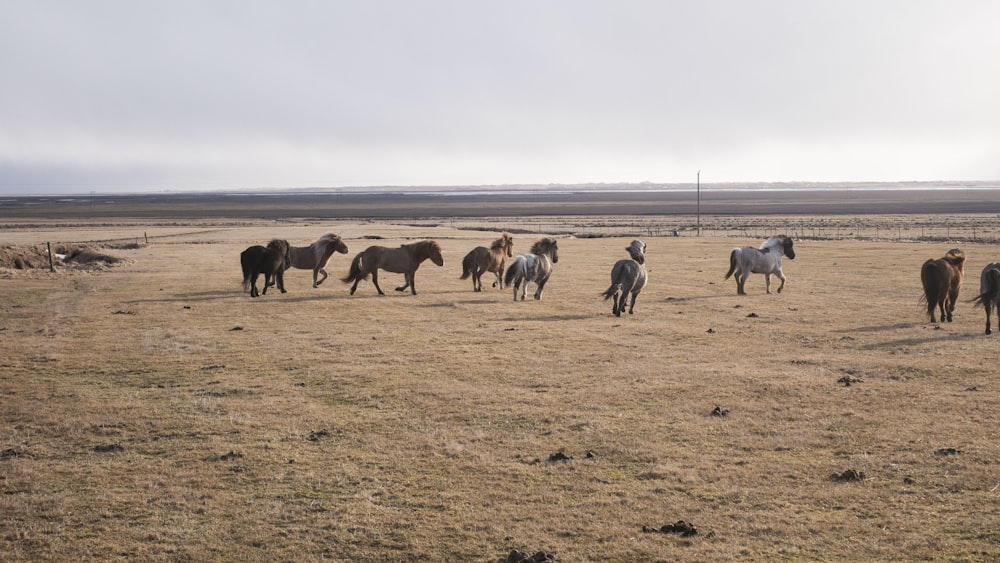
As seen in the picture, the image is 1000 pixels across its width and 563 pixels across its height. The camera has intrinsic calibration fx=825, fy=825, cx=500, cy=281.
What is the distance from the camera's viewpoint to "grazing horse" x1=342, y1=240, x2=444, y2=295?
23.4 metres

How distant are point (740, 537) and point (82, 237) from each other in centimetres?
5885

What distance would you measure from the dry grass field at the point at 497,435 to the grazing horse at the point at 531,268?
2475 mm

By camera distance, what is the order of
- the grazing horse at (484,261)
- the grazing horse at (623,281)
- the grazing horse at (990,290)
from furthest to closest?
the grazing horse at (484,261), the grazing horse at (623,281), the grazing horse at (990,290)

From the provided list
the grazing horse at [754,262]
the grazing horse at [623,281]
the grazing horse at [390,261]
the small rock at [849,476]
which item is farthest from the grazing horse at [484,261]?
the small rock at [849,476]

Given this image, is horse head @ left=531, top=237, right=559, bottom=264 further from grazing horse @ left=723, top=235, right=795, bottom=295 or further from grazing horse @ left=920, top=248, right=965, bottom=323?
grazing horse @ left=920, top=248, right=965, bottom=323

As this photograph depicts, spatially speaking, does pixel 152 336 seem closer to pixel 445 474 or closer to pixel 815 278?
pixel 445 474

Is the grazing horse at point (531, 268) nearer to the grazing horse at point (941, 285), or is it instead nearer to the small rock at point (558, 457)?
the grazing horse at point (941, 285)

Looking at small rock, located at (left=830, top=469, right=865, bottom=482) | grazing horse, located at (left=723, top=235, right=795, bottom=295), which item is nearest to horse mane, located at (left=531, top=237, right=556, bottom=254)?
grazing horse, located at (left=723, top=235, right=795, bottom=295)

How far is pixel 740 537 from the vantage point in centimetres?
679

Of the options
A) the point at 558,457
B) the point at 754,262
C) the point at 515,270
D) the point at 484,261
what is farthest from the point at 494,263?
the point at 558,457

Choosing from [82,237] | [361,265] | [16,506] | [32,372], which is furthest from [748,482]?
[82,237]

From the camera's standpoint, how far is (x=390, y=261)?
2362cm

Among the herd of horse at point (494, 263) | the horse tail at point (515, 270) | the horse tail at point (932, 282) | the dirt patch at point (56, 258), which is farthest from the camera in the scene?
the dirt patch at point (56, 258)

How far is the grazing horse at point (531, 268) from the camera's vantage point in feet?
70.9
